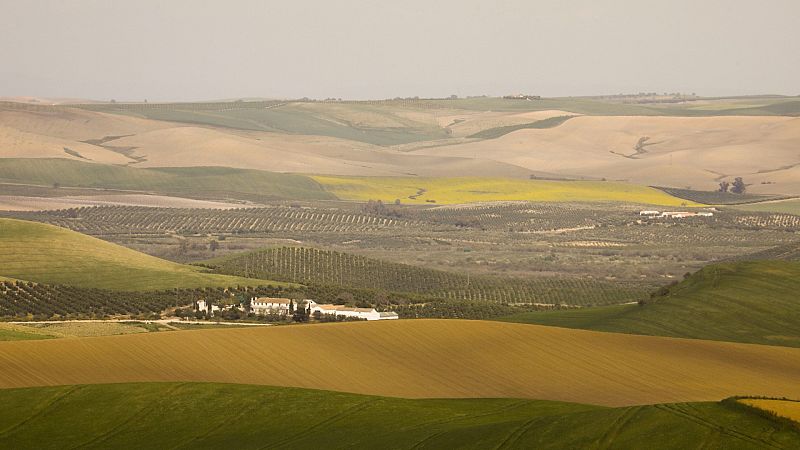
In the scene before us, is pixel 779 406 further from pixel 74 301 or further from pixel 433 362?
pixel 74 301

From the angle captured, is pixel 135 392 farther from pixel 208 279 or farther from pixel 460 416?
pixel 208 279

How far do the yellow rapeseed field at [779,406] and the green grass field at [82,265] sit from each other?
70.8m

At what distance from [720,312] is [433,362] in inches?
1166

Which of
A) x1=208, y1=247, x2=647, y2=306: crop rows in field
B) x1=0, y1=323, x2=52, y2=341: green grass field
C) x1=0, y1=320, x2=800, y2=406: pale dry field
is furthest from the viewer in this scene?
x1=208, y1=247, x2=647, y2=306: crop rows in field

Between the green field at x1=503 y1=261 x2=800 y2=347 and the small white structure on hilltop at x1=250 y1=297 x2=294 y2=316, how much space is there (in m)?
16.8

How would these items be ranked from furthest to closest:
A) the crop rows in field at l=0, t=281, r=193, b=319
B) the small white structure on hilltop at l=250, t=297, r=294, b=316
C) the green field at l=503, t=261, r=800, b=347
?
Answer: 1. the small white structure on hilltop at l=250, t=297, r=294, b=316
2. the crop rows in field at l=0, t=281, r=193, b=319
3. the green field at l=503, t=261, r=800, b=347

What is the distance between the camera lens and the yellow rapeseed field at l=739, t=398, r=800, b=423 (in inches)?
1629

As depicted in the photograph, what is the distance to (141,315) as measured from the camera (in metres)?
95.0

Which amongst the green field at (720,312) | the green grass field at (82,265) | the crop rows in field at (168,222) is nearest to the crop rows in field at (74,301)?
the green grass field at (82,265)

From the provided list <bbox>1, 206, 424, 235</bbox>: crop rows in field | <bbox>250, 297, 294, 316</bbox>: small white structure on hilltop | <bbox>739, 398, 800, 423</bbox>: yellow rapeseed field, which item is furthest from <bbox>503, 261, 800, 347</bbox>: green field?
<bbox>1, 206, 424, 235</bbox>: crop rows in field

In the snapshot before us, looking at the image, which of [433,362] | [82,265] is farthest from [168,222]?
[433,362]

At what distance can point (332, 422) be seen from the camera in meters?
50.9

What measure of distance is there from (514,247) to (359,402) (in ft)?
405

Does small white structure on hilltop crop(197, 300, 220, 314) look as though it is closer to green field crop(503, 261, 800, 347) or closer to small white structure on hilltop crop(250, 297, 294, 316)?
small white structure on hilltop crop(250, 297, 294, 316)
